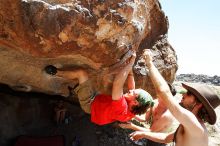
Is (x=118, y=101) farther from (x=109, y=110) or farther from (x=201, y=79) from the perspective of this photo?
(x=201, y=79)

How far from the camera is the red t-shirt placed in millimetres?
4293

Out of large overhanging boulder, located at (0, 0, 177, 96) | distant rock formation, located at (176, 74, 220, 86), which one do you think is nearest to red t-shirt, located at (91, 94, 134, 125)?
large overhanging boulder, located at (0, 0, 177, 96)

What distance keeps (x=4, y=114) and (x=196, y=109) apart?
4037 millimetres

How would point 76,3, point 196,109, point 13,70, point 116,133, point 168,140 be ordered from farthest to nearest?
point 116,133, point 13,70, point 168,140, point 76,3, point 196,109

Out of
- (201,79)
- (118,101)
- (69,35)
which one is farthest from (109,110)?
(201,79)

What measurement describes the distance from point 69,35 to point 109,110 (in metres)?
1.07

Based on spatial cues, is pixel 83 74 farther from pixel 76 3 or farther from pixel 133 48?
pixel 76 3

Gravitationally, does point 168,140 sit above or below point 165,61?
below

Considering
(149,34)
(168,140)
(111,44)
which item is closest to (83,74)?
(111,44)

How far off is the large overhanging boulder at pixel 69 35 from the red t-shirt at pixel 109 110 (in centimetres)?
47

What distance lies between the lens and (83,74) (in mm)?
4688

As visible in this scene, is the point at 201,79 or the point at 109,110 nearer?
the point at 109,110

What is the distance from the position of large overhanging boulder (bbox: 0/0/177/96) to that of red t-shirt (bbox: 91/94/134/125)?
472mm

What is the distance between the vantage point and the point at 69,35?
13.0 ft
